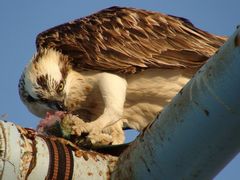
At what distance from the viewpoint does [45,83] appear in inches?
244

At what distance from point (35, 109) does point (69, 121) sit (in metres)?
1.37

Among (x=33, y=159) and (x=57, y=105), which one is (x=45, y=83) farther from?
(x=33, y=159)

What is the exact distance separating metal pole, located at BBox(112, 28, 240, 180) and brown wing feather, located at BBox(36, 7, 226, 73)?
2.78 meters

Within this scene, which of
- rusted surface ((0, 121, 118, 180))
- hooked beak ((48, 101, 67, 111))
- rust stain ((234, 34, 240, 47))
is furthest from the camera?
hooked beak ((48, 101, 67, 111))

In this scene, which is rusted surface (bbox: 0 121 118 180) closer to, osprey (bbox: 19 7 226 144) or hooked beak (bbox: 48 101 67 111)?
osprey (bbox: 19 7 226 144)

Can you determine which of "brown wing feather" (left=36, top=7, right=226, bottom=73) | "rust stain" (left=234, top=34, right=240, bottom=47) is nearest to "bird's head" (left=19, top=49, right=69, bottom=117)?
"brown wing feather" (left=36, top=7, right=226, bottom=73)

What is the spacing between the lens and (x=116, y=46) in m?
6.55

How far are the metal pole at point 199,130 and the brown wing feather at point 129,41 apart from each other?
2777 millimetres

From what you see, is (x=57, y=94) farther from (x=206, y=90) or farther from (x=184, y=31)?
(x=206, y=90)

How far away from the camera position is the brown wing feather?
637cm

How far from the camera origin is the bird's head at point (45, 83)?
6.17 metres

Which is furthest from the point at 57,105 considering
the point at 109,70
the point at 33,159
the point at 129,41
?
the point at 33,159

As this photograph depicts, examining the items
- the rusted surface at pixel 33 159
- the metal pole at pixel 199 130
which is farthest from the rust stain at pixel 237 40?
the rusted surface at pixel 33 159

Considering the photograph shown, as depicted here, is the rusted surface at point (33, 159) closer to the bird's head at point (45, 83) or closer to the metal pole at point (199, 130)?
the metal pole at point (199, 130)
